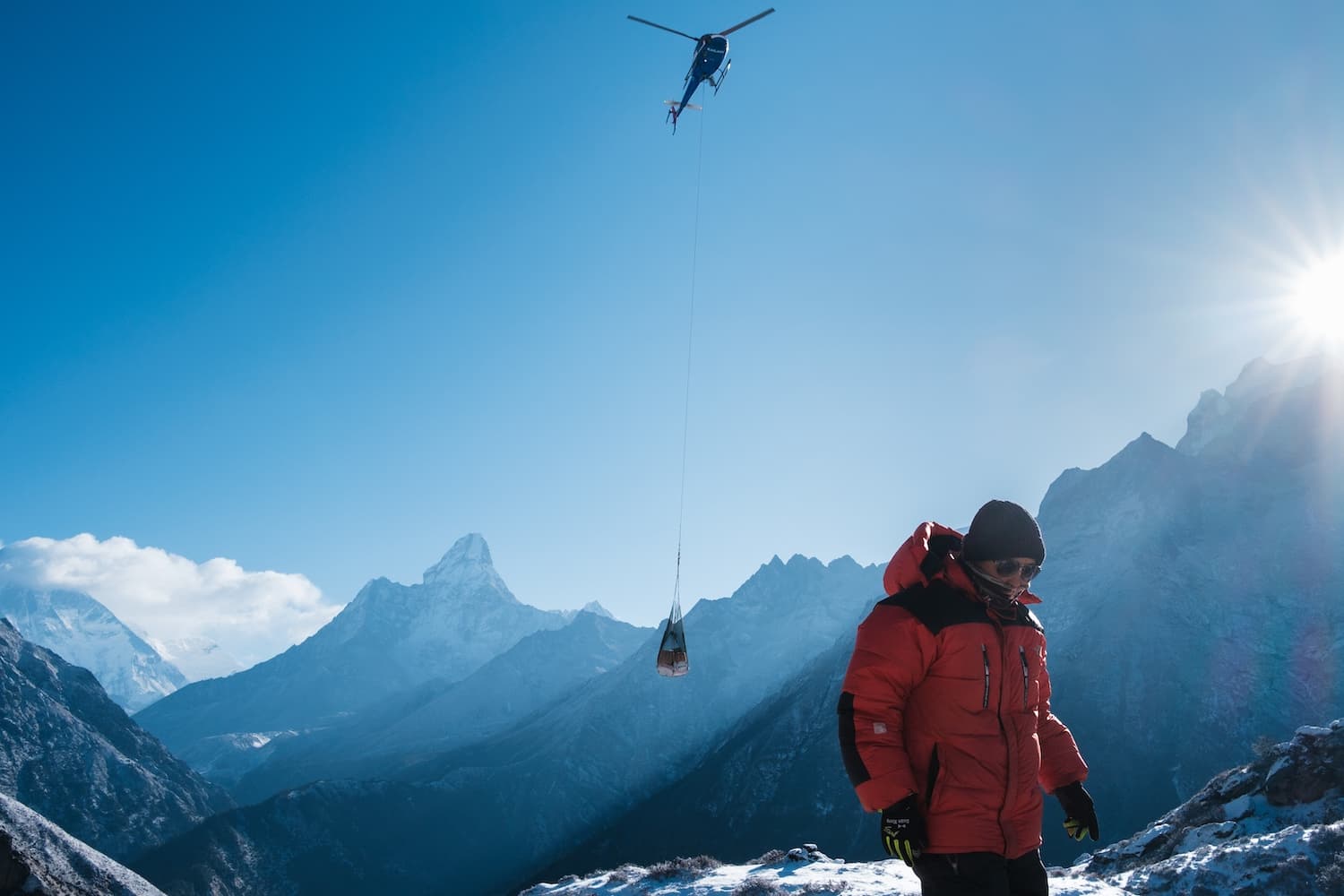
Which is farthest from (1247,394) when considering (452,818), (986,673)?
(986,673)

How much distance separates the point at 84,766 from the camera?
14875 centimetres

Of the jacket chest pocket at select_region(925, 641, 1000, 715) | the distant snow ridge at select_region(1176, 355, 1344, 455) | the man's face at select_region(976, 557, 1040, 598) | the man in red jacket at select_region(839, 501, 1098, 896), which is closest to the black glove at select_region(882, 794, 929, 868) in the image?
the man in red jacket at select_region(839, 501, 1098, 896)

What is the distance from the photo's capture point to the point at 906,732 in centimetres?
514

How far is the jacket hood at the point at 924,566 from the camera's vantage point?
5.26 meters

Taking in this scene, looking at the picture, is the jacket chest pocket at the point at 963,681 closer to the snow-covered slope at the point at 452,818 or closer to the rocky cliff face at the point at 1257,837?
the rocky cliff face at the point at 1257,837

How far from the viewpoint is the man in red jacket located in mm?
4793

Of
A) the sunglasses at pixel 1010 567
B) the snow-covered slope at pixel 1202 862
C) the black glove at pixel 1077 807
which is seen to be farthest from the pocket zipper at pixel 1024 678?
the snow-covered slope at pixel 1202 862

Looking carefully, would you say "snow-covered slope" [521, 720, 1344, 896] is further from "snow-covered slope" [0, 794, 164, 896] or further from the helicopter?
"snow-covered slope" [0, 794, 164, 896]

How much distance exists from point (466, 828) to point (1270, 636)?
161091 mm

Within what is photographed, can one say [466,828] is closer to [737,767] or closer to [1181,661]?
[737,767]

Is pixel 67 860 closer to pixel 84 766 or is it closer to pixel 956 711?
pixel 956 711

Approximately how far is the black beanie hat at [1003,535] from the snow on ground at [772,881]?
1210cm

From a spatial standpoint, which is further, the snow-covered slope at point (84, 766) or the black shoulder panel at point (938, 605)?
the snow-covered slope at point (84, 766)

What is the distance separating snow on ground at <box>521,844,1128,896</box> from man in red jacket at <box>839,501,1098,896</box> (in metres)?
11.3
